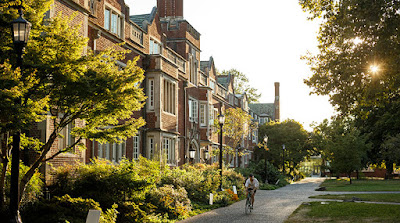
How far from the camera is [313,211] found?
60.4 feet

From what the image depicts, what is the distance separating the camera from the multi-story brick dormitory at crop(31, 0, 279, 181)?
19109 mm

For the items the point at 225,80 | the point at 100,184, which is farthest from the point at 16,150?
the point at 225,80

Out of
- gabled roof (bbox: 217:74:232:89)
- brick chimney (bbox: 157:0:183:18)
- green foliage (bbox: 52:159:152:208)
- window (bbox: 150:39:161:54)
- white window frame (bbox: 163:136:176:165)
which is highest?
brick chimney (bbox: 157:0:183:18)

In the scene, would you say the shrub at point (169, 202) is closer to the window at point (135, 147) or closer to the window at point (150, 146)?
the window at point (135, 147)

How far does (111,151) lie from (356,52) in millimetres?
11865

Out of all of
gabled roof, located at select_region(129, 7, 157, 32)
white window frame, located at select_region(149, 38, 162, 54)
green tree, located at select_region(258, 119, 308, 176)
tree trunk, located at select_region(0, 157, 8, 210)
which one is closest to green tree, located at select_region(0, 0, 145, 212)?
tree trunk, located at select_region(0, 157, 8, 210)

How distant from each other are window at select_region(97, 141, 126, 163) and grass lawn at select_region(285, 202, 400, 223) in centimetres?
877

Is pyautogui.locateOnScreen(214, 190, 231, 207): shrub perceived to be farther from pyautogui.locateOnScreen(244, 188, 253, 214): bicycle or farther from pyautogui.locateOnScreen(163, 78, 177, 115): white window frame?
pyautogui.locateOnScreen(163, 78, 177, 115): white window frame

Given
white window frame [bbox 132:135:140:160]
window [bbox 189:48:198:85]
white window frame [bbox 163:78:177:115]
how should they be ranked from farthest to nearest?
window [bbox 189:48:198:85], white window frame [bbox 163:78:177:115], white window frame [bbox 132:135:140:160]

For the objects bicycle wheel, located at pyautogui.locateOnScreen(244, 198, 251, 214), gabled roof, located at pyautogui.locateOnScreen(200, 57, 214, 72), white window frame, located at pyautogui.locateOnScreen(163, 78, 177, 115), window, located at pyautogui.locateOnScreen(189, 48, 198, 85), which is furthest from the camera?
gabled roof, located at pyautogui.locateOnScreen(200, 57, 214, 72)

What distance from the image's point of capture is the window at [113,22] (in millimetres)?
21023

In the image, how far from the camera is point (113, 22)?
21719 mm

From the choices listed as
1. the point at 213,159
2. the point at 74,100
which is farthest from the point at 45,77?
the point at 213,159

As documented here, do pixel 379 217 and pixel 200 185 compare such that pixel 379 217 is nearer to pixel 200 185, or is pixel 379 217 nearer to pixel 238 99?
pixel 200 185
